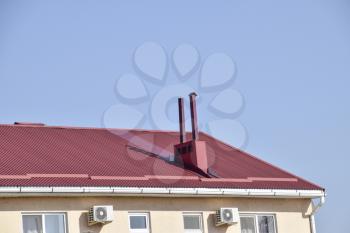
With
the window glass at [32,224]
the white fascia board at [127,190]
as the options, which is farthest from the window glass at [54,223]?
the white fascia board at [127,190]

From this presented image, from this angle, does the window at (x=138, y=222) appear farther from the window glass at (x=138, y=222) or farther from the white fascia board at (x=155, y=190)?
the white fascia board at (x=155, y=190)

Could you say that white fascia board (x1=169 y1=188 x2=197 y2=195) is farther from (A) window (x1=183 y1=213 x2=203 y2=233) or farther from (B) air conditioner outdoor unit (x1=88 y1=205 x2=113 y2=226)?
(B) air conditioner outdoor unit (x1=88 y1=205 x2=113 y2=226)

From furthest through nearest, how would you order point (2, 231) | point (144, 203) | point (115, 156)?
point (115, 156) < point (144, 203) < point (2, 231)

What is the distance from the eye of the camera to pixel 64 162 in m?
29.3

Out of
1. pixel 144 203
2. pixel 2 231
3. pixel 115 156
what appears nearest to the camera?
pixel 2 231

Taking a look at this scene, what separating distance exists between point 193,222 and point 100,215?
3.26 m

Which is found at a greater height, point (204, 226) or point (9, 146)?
point (9, 146)

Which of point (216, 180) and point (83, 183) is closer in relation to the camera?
point (83, 183)

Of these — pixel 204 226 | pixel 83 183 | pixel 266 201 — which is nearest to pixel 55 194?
pixel 83 183

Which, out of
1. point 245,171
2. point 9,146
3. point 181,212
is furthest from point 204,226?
point 9,146

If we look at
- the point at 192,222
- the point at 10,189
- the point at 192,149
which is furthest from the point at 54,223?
the point at 192,149

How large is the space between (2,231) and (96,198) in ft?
9.13

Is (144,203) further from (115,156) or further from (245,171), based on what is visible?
(245,171)

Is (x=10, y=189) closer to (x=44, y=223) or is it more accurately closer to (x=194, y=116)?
(x=44, y=223)
